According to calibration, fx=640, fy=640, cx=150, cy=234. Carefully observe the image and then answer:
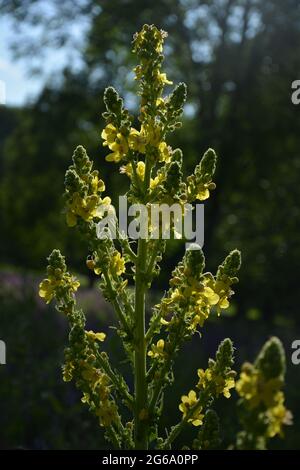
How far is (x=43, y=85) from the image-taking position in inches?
636

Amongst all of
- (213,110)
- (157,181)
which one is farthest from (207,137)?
(157,181)

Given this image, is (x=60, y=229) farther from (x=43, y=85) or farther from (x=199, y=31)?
(x=199, y=31)

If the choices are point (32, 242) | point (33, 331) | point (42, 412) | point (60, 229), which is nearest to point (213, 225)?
point (60, 229)

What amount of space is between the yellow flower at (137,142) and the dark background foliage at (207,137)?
5486 mm

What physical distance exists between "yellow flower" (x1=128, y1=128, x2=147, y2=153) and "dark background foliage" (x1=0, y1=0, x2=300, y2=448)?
5486 mm

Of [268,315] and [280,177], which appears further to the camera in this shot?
[268,315]

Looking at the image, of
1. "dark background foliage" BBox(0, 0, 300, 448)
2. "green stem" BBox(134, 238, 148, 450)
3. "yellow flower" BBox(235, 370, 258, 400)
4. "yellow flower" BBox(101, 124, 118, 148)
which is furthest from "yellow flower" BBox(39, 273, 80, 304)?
"dark background foliage" BBox(0, 0, 300, 448)

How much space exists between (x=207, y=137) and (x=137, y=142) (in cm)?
1152

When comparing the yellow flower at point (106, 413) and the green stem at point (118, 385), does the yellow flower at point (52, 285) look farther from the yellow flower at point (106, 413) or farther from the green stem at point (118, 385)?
the yellow flower at point (106, 413)

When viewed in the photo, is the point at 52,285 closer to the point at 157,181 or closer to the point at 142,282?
the point at 142,282

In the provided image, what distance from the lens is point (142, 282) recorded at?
7.11ft

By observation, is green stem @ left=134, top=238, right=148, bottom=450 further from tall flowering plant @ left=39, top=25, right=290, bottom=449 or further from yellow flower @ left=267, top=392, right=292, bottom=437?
yellow flower @ left=267, top=392, right=292, bottom=437

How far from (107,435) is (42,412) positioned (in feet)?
9.43

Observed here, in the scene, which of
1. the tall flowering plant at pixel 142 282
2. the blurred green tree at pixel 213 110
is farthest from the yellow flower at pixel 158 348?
the blurred green tree at pixel 213 110
